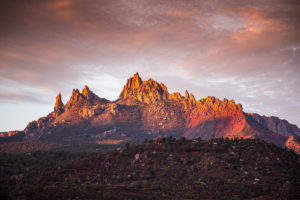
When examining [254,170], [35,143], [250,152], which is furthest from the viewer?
[35,143]

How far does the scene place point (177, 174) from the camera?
61.9 meters

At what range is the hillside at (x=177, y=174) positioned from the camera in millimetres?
45656

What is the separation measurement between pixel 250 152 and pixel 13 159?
85888 millimetres

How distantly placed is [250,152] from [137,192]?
117 ft

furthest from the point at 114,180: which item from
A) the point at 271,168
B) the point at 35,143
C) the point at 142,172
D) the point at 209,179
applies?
the point at 35,143

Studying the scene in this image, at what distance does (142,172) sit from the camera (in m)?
63.6

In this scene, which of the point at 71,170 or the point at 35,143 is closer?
the point at 71,170

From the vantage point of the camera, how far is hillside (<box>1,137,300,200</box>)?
4566 cm

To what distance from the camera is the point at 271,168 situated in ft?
202

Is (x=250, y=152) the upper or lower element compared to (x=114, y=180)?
upper

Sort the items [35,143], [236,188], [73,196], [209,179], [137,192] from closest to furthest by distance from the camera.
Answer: [73,196] → [137,192] → [236,188] → [209,179] → [35,143]

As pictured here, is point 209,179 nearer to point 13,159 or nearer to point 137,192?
point 137,192

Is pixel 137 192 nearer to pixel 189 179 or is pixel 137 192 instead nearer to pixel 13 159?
pixel 189 179

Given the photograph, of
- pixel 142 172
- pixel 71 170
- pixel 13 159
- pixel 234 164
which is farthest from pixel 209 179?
pixel 13 159
